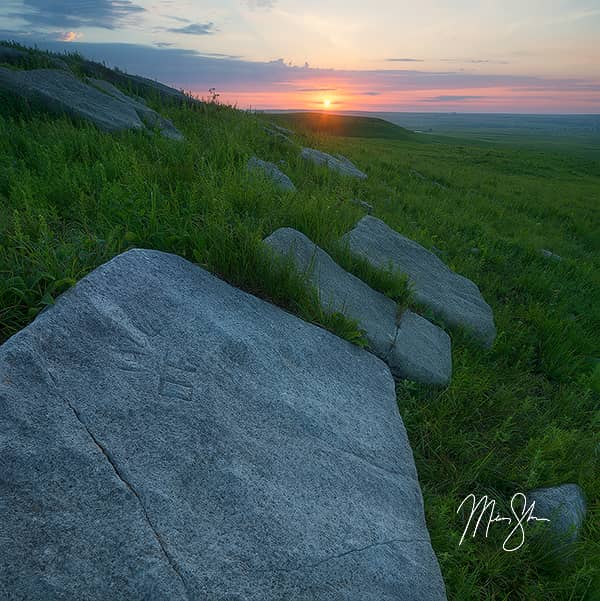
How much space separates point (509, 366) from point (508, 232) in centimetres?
657

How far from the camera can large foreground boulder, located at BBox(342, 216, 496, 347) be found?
4762mm

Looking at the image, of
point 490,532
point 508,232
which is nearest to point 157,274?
point 490,532

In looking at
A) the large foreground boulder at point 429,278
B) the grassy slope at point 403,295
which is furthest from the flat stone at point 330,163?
the large foreground boulder at point 429,278

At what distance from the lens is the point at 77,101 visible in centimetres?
766

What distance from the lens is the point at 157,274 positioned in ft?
10.0

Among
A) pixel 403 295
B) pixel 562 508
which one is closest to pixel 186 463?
pixel 562 508

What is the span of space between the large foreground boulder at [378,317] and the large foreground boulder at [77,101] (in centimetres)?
474

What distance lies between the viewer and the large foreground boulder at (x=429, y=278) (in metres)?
4.76

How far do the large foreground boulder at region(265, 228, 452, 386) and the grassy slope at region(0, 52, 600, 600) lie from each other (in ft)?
A: 0.59

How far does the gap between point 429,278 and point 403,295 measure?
0.96 meters
